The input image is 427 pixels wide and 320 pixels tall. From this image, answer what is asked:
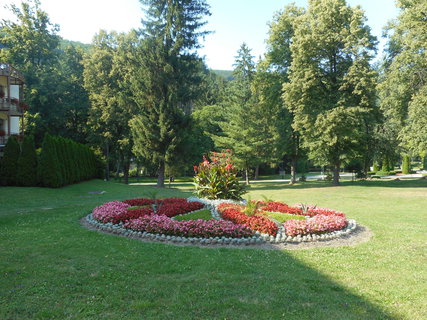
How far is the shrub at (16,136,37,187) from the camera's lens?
57.9ft

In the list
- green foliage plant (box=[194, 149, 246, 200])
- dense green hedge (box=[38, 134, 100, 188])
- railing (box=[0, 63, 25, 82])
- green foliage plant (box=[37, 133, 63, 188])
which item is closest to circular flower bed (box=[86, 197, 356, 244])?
green foliage plant (box=[194, 149, 246, 200])

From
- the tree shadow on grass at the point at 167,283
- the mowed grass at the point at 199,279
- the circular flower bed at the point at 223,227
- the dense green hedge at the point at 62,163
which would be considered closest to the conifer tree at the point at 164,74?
the dense green hedge at the point at 62,163

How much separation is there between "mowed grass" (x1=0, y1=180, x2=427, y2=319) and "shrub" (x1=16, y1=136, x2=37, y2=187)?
1192 centimetres

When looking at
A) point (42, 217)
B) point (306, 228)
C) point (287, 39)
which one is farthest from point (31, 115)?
point (306, 228)

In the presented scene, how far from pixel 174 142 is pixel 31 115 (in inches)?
593

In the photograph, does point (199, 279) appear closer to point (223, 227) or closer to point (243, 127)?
point (223, 227)

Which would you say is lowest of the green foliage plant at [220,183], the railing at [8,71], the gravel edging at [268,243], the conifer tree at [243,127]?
the gravel edging at [268,243]

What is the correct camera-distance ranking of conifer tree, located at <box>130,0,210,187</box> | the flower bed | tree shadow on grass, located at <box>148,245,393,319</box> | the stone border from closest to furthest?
tree shadow on grass, located at <box>148,245,393,319</box> → the stone border → the flower bed → conifer tree, located at <box>130,0,210,187</box>

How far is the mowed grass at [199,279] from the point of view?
3703 millimetres

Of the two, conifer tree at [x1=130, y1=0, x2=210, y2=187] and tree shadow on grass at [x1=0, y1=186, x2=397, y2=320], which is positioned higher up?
conifer tree at [x1=130, y1=0, x2=210, y2=187]

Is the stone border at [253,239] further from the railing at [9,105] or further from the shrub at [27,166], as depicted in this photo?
the railing at [9,105]

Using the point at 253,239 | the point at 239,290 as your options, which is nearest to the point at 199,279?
the point at 239,290

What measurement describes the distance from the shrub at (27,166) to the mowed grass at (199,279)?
39.1 feet

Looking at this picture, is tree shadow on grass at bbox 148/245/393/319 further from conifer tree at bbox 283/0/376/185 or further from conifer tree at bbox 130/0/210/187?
conifer tree at bbox 283/0/376/185
